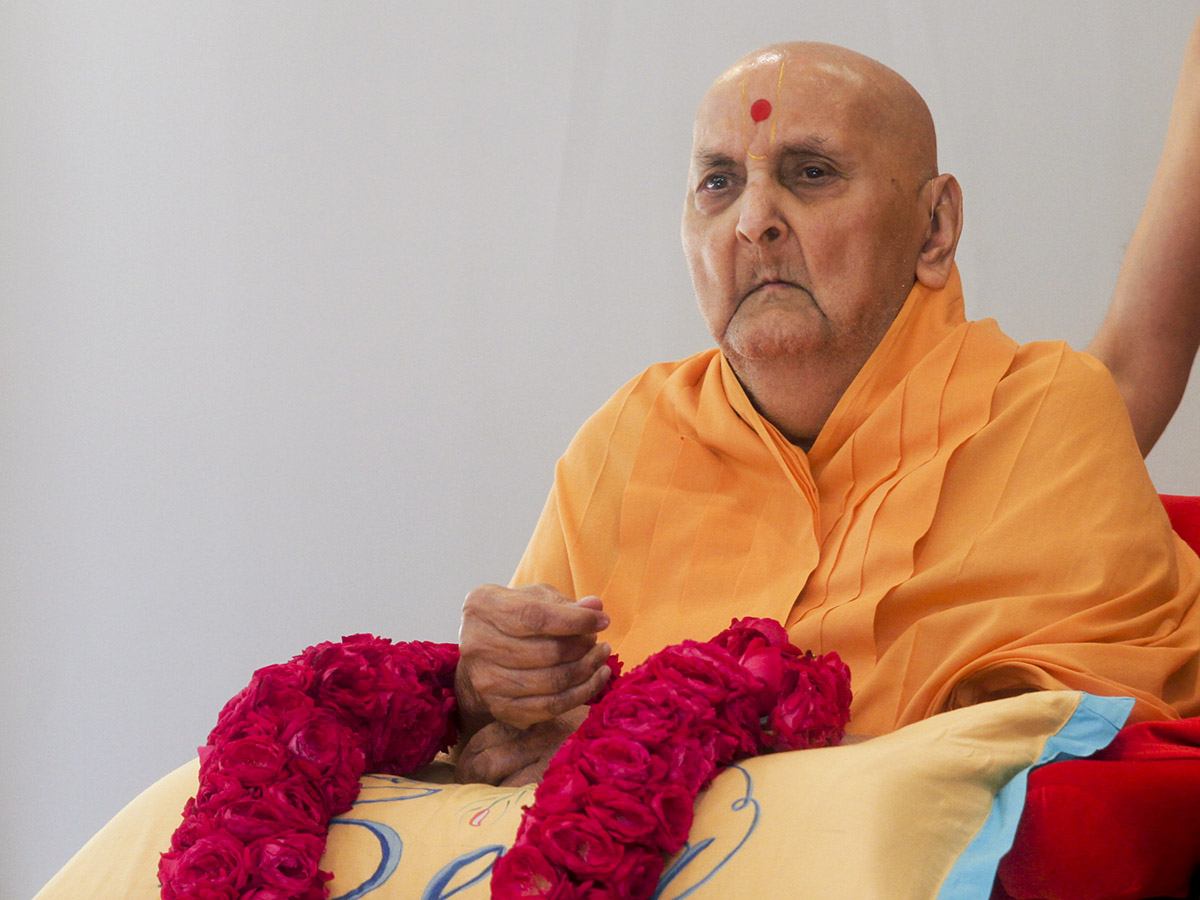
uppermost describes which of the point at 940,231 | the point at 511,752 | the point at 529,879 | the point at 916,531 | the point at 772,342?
the point at 940,231

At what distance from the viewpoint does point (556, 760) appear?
1125mm

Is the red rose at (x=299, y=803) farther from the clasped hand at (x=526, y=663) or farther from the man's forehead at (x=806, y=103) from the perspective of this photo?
the man's forehead at (x=806, y=103)

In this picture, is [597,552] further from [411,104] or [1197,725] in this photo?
[411,104]

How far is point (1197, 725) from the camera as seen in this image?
3.93 feet

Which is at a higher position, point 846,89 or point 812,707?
point 846,89

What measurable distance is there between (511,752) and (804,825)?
0.48 meters

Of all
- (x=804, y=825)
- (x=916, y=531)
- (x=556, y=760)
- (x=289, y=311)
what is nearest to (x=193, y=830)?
(x=556, y=760)

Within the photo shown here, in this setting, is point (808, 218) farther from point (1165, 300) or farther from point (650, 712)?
point (1165, 300)

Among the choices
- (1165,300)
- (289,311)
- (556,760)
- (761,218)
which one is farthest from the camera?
(289,311)

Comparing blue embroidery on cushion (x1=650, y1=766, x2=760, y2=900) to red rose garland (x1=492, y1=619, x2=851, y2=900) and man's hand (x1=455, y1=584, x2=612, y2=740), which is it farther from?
man's hand (x1=455, y1=584, x2=612, y2=740)

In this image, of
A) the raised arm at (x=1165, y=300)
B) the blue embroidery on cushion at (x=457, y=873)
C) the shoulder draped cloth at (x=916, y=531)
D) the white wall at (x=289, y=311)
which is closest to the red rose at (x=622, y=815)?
the blue embroidery on cushion at (x=457, y=873)

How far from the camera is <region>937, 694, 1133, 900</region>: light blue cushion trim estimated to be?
0.97 meters

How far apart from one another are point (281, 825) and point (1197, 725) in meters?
0.86

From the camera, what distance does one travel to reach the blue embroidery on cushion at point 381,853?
110 cm
